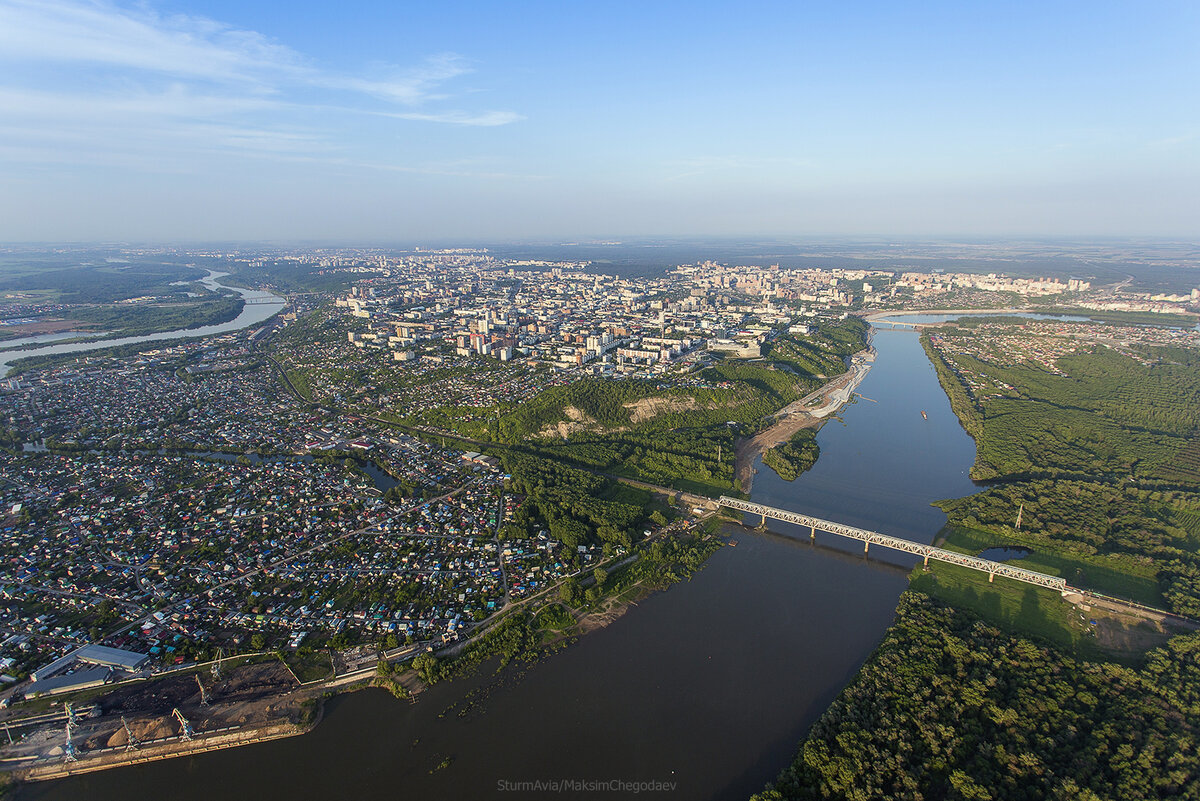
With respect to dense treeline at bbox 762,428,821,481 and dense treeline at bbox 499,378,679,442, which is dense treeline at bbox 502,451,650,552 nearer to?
dense treeline at bbox 499,378,679,442

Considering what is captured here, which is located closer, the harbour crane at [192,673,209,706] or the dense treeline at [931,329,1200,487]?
the harbour crane at [192,673,209,706]

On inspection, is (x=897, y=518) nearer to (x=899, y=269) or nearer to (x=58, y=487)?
(x=58, y=487)

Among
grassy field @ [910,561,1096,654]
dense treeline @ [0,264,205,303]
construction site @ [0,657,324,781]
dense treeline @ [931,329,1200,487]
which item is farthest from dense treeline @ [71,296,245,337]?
dense treeline @ [931,329,1200,487]

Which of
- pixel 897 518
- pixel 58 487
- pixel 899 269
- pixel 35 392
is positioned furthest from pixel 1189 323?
pixel 35 392

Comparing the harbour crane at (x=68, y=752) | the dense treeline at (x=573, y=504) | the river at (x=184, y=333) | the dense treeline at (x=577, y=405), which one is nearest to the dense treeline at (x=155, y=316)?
the river at (x=184, y=333)

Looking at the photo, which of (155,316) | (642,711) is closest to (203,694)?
(642,711)

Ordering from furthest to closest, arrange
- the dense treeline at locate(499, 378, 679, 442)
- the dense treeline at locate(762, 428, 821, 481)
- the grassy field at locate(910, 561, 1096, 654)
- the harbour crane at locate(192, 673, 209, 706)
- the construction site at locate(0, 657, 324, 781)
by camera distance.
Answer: the dense treeline at locate(499, 378, 679, 442), the dense treeline at locate(762, 428, 821, 481), the grassy field at locate(910, 561, 1096, 654), the harbour crane at locate(192, 673, 209, 706), the construction site at locate(0, 657, 324, 781)

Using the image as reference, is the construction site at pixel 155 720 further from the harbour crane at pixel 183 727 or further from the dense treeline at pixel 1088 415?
the dense treeline at pixel 1088 415
